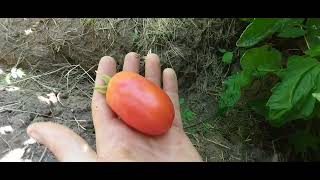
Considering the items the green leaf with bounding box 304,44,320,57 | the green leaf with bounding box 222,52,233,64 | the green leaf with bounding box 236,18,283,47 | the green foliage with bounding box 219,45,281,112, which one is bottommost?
the green leaf with bounding box 222,52,233,64

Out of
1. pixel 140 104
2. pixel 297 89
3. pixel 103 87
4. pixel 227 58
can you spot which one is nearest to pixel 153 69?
pixel 103 87

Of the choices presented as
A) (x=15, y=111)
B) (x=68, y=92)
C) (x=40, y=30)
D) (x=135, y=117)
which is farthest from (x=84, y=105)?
(x=135, y=117)

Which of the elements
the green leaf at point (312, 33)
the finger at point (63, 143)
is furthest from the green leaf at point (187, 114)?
the finger at point (63, 143)

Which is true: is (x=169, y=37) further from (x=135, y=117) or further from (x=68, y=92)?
(x=135, y=117)

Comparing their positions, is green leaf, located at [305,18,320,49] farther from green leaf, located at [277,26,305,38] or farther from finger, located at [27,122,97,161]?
finger, located at [27,122,97,161]

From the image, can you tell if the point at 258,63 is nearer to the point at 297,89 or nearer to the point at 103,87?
the point at 297,89

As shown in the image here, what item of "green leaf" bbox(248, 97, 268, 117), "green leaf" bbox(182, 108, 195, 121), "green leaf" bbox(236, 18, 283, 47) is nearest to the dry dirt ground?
"green leaf" bbox(182, 108, 195, 121)
